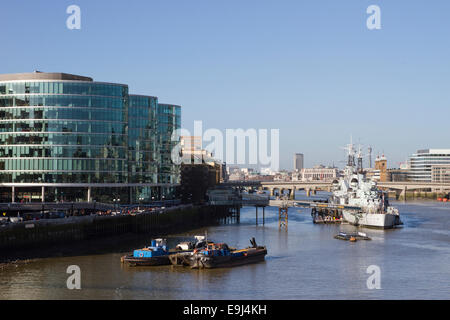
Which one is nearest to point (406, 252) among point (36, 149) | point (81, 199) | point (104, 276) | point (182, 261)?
point (182, 261)

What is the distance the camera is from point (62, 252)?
72500mm

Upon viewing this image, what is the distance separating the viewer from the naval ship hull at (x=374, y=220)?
113 m

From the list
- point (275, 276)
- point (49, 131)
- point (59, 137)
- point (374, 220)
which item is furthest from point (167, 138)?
point (275, 276)

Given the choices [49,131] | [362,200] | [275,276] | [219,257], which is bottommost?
[275,276]

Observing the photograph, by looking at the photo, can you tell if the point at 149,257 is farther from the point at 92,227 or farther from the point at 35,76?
the point at 35,76

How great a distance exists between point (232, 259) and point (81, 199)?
52794mm

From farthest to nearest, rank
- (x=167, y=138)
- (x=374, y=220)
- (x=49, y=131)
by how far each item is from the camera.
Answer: (x=167, y=138), (x=374, y=220), (x=49, y=131)

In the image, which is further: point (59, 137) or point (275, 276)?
point (59, 137)

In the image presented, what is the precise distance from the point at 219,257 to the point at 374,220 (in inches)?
2241

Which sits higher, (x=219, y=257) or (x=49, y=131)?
(x=49, y=131)

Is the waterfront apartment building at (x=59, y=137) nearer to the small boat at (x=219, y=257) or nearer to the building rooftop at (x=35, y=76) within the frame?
the building rooftop at (x=35, y=76)

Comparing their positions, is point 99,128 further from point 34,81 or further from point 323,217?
point 323,217

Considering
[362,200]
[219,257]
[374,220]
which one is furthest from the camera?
[362,200]

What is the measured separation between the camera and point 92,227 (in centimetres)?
→ 8400
